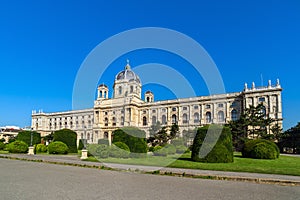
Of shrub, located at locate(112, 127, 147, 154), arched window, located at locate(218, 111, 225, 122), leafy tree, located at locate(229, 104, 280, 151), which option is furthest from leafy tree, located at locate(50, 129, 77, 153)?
arched window, located at locate(218, 111, 225, 122)

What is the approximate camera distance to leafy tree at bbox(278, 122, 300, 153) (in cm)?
3441

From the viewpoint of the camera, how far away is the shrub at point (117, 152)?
19203 millimetres

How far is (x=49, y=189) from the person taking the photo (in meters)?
6.64

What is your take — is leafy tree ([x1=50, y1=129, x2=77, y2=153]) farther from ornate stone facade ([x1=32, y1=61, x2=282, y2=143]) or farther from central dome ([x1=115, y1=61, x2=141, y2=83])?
central dome ([x1=115, y1=61, x2=141, y2=83])

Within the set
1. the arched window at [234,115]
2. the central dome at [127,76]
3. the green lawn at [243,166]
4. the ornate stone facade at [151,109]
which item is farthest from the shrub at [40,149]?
the central dome at [127,76]

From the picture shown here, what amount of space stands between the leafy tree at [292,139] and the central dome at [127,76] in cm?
4048

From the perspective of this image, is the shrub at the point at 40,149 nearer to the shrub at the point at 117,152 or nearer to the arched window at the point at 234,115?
the shrub at the point at 117,152

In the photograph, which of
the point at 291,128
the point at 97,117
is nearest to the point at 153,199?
the point at 291,128

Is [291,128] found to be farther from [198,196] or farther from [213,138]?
[198,196]

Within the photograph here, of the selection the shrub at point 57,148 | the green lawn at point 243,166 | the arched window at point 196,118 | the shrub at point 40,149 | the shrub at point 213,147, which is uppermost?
the arched window at point 196,118

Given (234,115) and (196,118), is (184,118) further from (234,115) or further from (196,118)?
(234,115)

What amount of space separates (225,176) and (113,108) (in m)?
57.4

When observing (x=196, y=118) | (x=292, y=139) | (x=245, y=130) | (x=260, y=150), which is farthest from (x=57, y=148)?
(x=196, y=118)

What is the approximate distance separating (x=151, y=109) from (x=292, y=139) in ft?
115
